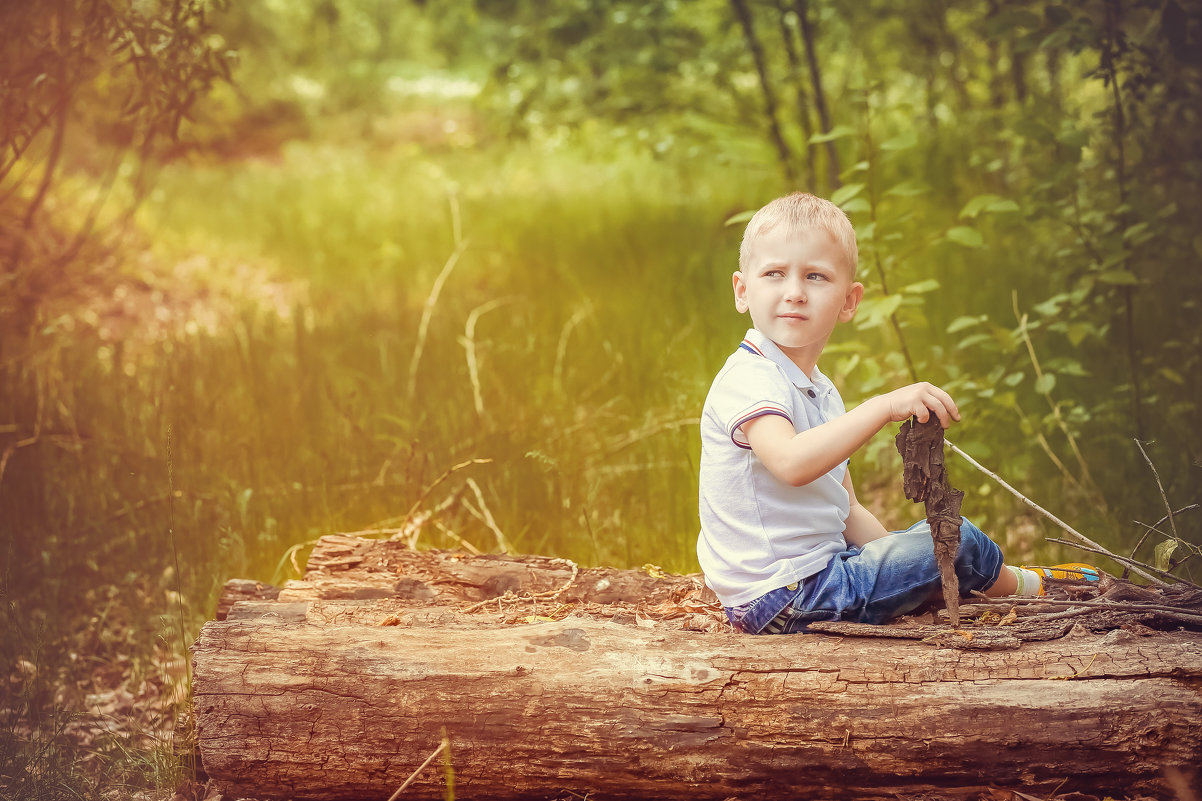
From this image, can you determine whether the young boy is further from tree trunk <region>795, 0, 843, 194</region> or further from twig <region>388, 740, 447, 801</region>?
tree trunk <region>795, 0, 843, 194</region>

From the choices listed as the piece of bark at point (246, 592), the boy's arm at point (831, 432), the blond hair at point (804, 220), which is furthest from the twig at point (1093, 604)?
the piece of bark at point (246, 592)

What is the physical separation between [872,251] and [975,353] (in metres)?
1.36

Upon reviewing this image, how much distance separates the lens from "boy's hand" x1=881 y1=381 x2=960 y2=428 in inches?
78.2

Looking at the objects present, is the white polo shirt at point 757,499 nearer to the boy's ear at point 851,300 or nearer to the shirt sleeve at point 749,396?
the shirt sleeve at point 749,396

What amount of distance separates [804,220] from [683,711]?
1117 mm

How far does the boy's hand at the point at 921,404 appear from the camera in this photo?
1987mm

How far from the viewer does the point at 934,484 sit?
2.04 meters

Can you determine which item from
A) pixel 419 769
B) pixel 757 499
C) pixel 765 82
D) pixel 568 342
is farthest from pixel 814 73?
pixel 419 769

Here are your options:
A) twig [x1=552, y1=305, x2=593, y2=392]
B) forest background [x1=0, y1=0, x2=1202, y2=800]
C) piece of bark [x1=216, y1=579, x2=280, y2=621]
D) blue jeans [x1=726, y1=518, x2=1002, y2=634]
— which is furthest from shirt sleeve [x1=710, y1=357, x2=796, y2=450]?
twig [x1=552, y1=305, x2=593, y2=392]

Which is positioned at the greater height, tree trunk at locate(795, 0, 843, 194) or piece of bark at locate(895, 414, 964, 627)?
tree trunk at locate(795, 0, 843, 194)

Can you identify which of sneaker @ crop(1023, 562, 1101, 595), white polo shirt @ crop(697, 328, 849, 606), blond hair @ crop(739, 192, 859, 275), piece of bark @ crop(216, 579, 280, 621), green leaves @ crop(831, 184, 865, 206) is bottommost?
piece of bark @ crop(216, 579, 280, 621)

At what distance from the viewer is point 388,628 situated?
227 cm

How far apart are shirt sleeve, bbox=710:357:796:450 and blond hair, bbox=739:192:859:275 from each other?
10.3 inches

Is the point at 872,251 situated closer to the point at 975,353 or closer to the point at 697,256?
the point at 975,353
